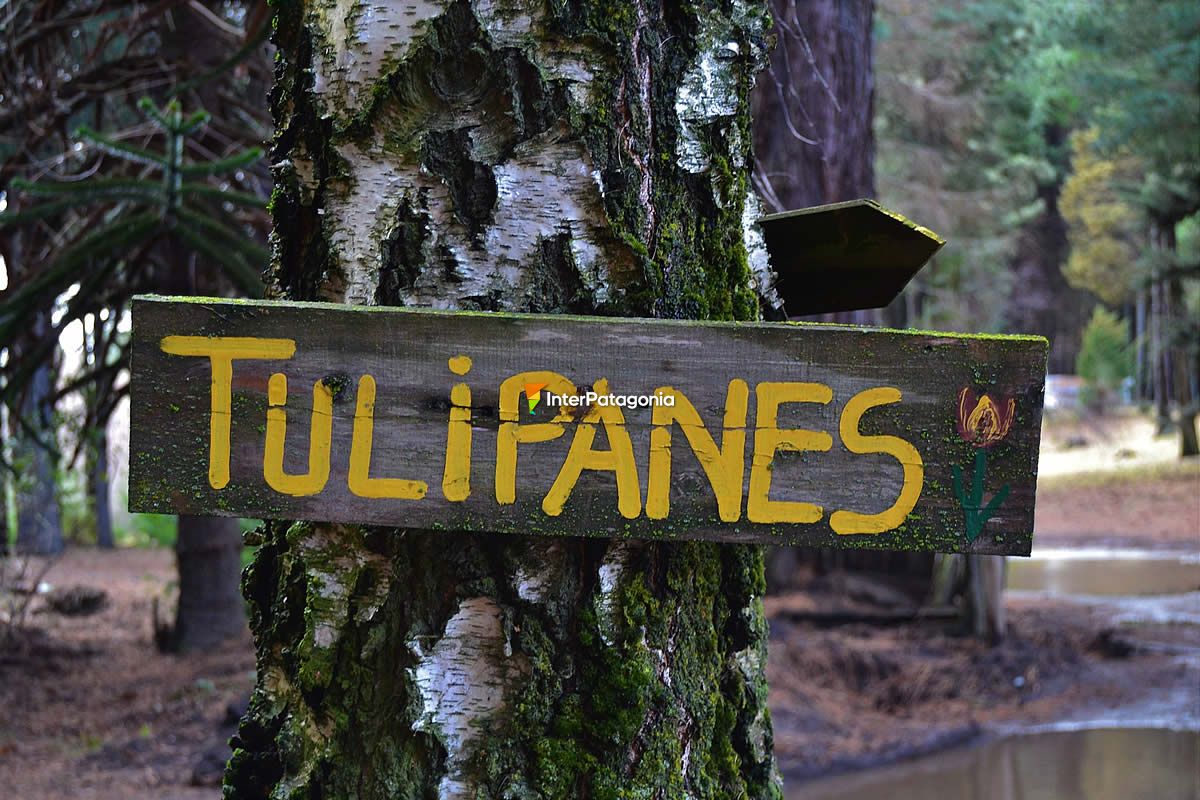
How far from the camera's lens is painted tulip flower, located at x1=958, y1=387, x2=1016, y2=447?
1445 mm

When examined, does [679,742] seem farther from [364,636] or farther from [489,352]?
[489,352]

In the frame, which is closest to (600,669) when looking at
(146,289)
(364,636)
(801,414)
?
(364,636)

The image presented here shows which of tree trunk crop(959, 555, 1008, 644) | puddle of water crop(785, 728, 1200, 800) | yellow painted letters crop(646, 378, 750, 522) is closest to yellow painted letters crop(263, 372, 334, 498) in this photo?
yellow painted letters crop(646, 378, 750, 522)

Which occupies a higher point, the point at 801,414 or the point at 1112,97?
the point at 1112,97

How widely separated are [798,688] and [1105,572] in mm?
6338

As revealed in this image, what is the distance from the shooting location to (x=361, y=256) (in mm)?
1609

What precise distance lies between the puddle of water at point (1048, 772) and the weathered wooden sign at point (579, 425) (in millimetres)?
4124

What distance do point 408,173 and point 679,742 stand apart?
35.0 inches

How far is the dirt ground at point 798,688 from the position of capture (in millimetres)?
5066

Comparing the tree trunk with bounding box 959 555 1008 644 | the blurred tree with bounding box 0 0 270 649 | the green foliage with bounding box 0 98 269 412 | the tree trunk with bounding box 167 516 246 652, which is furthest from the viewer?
the tree trunk with bounding box 959 555 1008 644

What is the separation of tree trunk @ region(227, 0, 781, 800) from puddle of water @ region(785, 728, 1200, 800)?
3997mm

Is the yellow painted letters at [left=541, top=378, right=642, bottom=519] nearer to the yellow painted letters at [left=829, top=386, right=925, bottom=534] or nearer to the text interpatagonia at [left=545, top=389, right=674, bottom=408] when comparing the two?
the text interpatagonia at [left=545, top=389, right=674, bottom=408]

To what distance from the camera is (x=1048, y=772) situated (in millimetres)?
5434

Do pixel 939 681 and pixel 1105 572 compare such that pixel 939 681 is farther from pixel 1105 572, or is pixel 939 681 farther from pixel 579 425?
pixel 579 425
